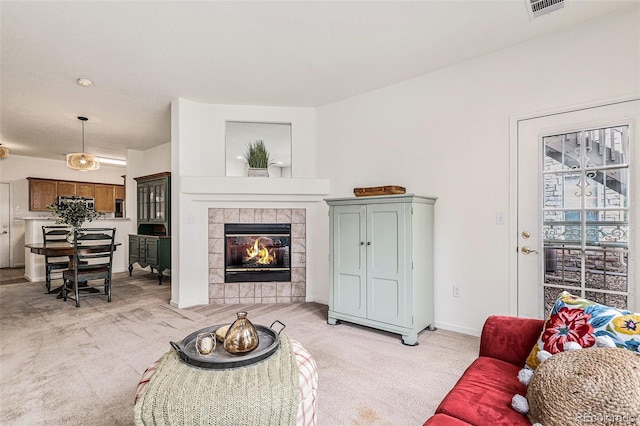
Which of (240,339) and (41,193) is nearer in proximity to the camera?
(240,339)

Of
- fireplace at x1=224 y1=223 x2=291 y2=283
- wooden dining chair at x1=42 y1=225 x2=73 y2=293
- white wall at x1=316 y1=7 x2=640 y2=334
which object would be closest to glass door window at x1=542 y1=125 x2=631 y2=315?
white wall at x1=316 y1=7 x2=640 y2=334

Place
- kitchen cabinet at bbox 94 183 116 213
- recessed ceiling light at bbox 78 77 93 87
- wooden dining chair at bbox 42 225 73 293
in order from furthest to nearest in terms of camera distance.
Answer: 1. kitchen cabinet at bbox 94 183 116 213
2. wooden dining chair at bbox 42 225 73 293
3. recessed ceiling light at bbox 78 77 93 87

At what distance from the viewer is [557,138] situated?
2703 millimetres

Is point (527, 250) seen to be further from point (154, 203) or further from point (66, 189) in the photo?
point (66, 189)

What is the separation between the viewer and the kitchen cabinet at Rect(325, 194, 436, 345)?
294 centimetres

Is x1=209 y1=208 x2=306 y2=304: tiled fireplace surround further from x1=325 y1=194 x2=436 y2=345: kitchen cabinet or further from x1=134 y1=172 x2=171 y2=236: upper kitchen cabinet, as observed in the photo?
x1=134 y1=172 x2=171 y2=236: upper kitchen cabinet

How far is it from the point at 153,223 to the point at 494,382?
618 centimetres

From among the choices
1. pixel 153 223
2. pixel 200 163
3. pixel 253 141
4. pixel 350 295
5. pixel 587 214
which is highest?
pixel 253 141

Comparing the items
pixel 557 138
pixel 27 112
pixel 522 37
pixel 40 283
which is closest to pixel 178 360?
pixel 557 138

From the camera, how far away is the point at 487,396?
127cm

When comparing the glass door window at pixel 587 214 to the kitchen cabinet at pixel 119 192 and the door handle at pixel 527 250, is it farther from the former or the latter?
the kitchen cabinet at pixel 119 192

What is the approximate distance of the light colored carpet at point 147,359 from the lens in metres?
1.90

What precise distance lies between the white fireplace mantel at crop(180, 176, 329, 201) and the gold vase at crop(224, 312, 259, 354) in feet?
9.35

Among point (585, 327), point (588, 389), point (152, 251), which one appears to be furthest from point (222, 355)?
point (152, 251)
